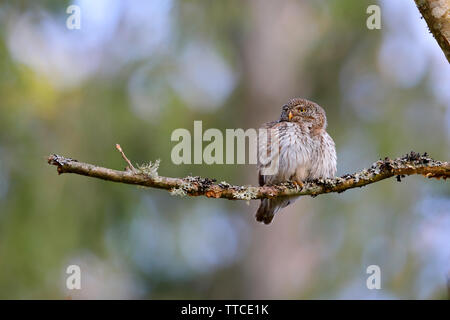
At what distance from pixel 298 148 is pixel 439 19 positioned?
2432mm

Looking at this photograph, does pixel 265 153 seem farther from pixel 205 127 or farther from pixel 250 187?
pixel 205 127

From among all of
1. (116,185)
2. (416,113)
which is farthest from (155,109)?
(416,113)

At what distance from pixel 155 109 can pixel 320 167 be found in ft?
17.9

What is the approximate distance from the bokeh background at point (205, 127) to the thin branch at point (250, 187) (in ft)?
16.3

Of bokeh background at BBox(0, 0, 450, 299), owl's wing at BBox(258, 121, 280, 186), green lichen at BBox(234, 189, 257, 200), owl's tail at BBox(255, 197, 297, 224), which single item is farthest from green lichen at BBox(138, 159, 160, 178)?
bokeh background at BBox(0, 0, 450, 299)

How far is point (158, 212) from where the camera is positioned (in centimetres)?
1178

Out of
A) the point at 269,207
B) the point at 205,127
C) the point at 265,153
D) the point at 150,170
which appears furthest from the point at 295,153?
the point at 205,127

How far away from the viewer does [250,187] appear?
13.7 ft

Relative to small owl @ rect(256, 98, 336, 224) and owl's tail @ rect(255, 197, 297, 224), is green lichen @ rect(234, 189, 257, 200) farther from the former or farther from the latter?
owl's tail @ rect(255, 197, 297, 224)

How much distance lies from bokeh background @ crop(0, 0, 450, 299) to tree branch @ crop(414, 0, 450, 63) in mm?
5764

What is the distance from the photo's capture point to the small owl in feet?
18.8

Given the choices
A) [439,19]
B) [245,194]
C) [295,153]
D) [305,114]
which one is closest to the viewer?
[439,19]

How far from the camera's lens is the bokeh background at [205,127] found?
9.09 meters

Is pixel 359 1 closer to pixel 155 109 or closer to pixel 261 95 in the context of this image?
pixel 261 95
